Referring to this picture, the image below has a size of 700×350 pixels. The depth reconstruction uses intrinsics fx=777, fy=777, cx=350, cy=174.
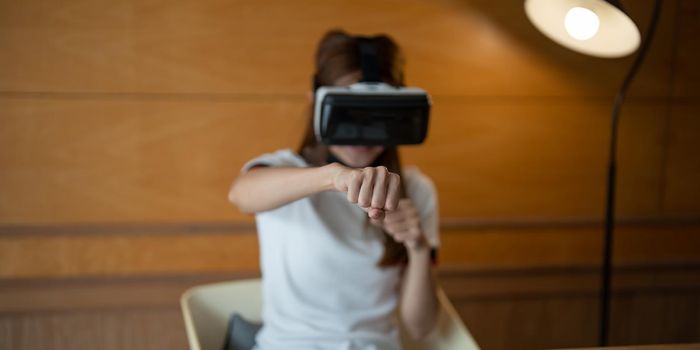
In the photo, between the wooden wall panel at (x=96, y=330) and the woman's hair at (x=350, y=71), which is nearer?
the woman's hair at (x=350, y=71)

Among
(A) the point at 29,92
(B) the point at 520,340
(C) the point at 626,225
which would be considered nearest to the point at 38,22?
(A) the point at 29,92

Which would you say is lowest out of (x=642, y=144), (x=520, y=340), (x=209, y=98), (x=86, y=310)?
(x=520, y=340)

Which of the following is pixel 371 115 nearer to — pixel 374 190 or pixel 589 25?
pixel 374 190

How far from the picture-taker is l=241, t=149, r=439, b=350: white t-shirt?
1.55 meters

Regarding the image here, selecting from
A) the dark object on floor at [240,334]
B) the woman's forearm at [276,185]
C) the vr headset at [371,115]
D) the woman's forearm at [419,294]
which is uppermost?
the vr headset at [371,115]

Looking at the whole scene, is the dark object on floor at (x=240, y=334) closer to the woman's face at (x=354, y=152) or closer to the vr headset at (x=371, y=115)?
the woman's face at (x=354, y=152)

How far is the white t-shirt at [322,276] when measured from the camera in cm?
155

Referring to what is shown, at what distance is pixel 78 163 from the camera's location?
80.9 inches

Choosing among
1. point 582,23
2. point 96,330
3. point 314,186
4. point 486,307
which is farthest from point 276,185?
point 486,307

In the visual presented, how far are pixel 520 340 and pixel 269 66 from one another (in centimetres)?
113

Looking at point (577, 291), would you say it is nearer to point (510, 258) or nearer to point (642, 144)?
point (510, 258)

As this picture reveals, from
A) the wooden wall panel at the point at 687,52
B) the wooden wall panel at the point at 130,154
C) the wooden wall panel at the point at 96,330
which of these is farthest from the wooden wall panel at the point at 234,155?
the wooden wall panel at the point at 96,330

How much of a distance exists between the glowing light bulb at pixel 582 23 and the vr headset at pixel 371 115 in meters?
0.51

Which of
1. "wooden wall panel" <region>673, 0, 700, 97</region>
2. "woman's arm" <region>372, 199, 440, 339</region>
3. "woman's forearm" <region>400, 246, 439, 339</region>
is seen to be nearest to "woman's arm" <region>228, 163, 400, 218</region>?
"woman's arm" <region>372, 199, 440, 339</region>
